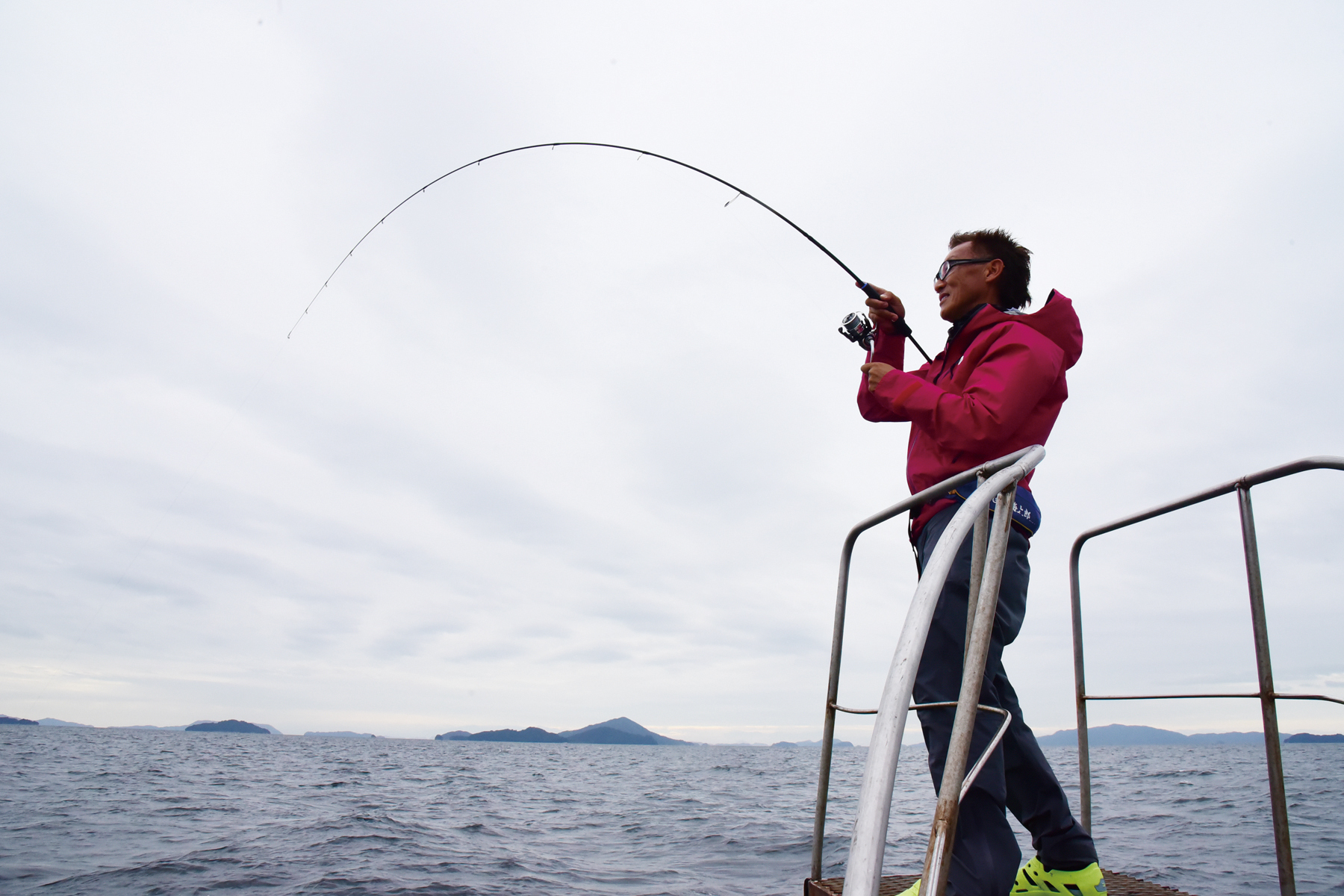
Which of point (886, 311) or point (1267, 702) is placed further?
point (886, 311)

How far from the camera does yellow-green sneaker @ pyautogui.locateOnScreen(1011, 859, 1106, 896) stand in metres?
2.12

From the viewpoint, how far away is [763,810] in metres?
12.8

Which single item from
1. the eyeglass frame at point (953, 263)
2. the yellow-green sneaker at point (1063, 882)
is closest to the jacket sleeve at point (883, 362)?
the eyeglass frame at point (953, 263)

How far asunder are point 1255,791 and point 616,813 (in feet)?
39.3

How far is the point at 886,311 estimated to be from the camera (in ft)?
8.95

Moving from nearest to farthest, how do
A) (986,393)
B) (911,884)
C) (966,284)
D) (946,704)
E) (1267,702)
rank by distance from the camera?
(946,704), (1267,702), (986,393), (966,284), (911,884)

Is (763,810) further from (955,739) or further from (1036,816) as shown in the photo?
(955,739)

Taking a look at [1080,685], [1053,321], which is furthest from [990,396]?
[1080,685]

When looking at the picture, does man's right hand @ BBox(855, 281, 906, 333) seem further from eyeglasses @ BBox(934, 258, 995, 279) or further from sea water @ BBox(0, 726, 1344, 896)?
sea water @ BBox(0, 726, 1344, 896)

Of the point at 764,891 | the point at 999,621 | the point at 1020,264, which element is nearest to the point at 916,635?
the point at 999,621

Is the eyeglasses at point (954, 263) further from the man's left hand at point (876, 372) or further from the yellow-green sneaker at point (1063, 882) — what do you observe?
the yellow-green sneaker at point (1063, 882)

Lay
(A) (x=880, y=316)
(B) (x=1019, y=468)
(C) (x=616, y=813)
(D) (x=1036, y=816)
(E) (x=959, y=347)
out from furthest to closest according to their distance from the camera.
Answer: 1. (C) (x=616, y=813)
2. (A) (x=880, y=316)
3. (E) (x=959, y=347)
4. (D) (x=1036, y=816)
5. (B) (x=1019, y=468)

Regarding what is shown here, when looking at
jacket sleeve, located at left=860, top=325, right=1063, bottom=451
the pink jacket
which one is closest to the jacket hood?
the pink jacket

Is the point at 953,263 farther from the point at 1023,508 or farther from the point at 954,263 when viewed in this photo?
the point at 1023,508
